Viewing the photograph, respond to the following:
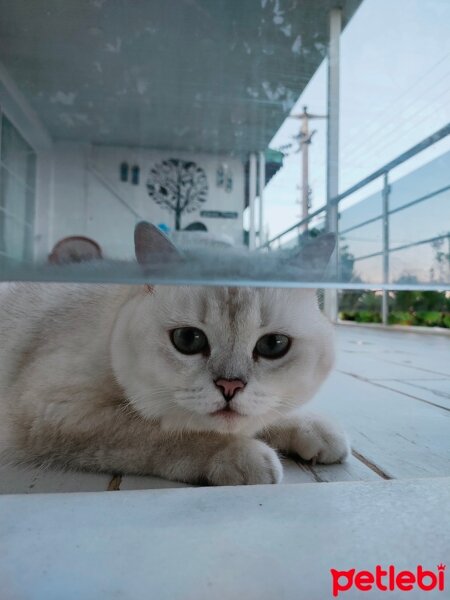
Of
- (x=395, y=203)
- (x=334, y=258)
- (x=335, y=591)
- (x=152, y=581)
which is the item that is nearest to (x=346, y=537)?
(x=335, y=591)

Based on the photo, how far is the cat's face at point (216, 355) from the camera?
0.91 metres

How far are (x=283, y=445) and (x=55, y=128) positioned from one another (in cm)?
81

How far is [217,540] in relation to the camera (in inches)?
24.3

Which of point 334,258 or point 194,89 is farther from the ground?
point 194,89

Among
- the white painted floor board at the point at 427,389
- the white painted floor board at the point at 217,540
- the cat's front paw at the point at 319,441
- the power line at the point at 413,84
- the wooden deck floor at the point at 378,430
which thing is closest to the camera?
the white painted floor board at the point at 217,540

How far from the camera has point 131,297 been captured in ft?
3.76

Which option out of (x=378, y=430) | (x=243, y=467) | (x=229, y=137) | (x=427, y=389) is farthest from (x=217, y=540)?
(x=427, y=389)

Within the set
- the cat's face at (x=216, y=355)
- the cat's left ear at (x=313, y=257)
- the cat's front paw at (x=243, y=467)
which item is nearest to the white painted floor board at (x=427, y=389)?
the cat's face at (x=216, y=355)

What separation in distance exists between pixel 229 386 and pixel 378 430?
532 millimetres

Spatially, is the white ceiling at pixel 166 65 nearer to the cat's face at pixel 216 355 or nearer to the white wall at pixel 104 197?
the white wall at pixel 104 197

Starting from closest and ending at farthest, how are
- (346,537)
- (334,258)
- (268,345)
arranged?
(346,537) < (334,258) < (268,345)

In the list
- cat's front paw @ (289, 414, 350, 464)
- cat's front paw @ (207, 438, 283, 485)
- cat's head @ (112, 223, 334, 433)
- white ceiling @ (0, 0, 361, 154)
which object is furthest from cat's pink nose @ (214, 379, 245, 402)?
white ceiling @ (0, 0, 361, 154)

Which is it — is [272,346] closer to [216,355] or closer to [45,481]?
[216,355]

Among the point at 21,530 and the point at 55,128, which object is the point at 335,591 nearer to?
the point at 21,530
